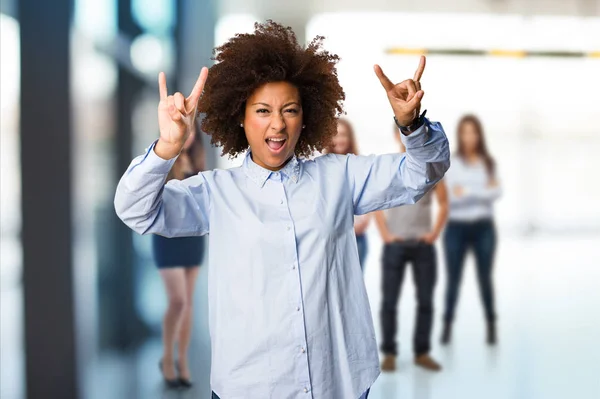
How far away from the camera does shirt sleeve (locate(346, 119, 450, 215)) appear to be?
4.45 feet

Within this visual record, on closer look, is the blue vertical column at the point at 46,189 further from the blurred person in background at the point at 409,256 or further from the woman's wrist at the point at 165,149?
the woman's wrist at the point at 165,149

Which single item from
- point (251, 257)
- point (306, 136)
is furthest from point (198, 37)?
point (251, 257)

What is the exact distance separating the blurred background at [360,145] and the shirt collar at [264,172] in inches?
73.3

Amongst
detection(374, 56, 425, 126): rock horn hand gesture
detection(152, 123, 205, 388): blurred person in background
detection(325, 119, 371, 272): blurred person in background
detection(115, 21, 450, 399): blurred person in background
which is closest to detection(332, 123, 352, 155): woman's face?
detection(325, 119, 371, 272): blurred person in background

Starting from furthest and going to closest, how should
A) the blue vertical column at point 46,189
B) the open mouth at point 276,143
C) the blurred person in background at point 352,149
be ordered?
the blurred person in background at point 352,149, the blue vertical column at point 46,189, the open mouth at point 276,143

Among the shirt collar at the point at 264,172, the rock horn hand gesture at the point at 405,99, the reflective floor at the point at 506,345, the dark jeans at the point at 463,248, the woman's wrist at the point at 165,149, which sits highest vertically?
the rock horn hand gesture at the point at 405,99

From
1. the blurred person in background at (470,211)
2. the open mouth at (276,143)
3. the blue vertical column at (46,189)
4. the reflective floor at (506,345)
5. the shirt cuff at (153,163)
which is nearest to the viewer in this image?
the shirt cuff at (153,163)

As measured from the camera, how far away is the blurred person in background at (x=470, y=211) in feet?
Result: 11.7

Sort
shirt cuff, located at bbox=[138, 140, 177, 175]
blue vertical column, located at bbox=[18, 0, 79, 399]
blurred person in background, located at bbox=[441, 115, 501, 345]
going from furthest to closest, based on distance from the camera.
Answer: blurred person in background, located at bbox=[441, 115, 501, 345] → blue vertical column, located at bbox=[18, 0, 79, 399] → shirt cuff, located at bbox=[138, 140, 177, 175]

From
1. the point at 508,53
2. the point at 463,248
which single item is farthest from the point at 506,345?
the point at 508,53

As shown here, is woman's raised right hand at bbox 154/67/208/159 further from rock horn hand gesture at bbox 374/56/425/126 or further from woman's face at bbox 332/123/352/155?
woman's face at bbox 332/123/352/155

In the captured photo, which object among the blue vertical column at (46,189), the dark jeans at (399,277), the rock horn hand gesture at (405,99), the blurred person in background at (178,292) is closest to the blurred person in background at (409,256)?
the dark jeans at (399,277)

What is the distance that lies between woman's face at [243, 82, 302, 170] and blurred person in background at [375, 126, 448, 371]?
2.04 meters

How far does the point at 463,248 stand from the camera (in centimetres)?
361
